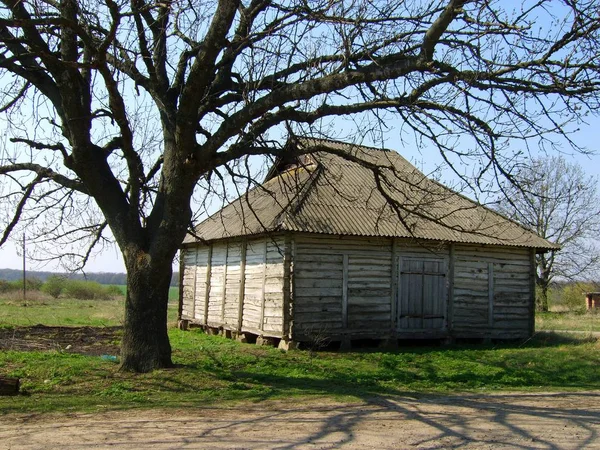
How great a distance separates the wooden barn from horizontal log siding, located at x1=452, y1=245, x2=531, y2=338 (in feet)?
0.10

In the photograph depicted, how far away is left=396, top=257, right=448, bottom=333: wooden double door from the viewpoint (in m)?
16.5

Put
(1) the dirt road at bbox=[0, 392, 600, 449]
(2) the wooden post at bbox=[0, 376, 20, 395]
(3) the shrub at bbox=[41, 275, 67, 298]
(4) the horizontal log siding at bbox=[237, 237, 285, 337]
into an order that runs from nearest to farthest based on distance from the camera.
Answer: (1) the dirt road at bbox=[0, 392, 600, 449], (2) the wooden post at bbox=[0, 376, 20, 395], (4) the horizontal log siding at bbox=[237, 237, 285, 337], (3) the shrub at bbox=[41, 275, 67, 298]

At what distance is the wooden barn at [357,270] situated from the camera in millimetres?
14992

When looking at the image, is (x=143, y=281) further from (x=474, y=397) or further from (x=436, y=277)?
(x=436, y=277)

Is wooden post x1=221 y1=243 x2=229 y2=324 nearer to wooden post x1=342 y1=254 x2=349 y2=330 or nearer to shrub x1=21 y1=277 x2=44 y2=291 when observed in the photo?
wooden post x1=342 y1=254 x2=349 y2=330

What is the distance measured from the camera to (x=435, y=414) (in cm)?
796

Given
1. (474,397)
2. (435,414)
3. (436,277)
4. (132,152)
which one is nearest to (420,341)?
(436,277)

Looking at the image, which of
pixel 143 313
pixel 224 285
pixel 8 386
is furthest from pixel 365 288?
pixel 8 386

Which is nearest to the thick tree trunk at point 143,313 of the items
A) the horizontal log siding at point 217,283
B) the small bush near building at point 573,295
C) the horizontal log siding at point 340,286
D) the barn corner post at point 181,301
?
the horizontal log siding at point 340,286

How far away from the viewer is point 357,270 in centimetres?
1579

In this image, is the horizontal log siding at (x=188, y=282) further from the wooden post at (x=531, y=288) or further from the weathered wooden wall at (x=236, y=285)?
the wooden post at (x=531, y=288)

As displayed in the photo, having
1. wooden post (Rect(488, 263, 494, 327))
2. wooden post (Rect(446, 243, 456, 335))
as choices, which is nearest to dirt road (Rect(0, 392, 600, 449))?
wooden post (Rect(446, 243, 456, 335))

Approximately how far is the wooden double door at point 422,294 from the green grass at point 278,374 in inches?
33.6

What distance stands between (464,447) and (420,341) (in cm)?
1108
